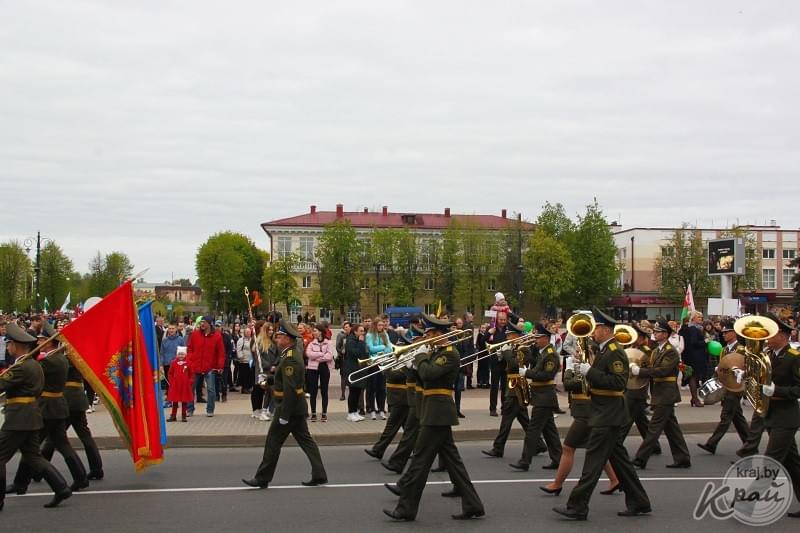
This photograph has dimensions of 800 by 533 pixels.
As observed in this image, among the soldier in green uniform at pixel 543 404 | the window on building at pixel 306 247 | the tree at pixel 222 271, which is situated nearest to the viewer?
the soldier in green uniform at pixel 543 404

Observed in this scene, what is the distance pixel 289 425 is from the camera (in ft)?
32.8

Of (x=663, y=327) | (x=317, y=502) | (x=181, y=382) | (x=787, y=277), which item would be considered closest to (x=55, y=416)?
(x=317, y=502)

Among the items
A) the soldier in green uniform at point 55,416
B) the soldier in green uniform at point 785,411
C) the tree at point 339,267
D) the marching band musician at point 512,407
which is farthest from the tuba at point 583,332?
the tree at point 339,267

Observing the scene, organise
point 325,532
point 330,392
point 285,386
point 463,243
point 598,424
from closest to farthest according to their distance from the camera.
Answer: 1. point 325,532
2. point 598,424
3. point 285,386
4. point 330,392
5. point 463,243

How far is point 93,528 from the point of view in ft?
26.5

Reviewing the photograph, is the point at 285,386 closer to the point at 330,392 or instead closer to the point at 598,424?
the point at 598,424

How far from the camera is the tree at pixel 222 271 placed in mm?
99875

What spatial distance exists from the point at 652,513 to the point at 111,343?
21.3 feet

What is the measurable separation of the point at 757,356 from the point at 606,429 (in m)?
2.08

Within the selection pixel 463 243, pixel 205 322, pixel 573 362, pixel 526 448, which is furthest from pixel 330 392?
pixel 463 243

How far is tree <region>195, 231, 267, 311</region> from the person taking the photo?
328 feet

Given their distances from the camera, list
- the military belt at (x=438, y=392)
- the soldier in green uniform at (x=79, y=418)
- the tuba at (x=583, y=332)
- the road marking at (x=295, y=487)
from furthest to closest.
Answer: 1. the soldier in green uniform at (x=79, y=418)
2. the road marking at (x=295, y=487)
3. the tuba at (x=583, y=332)
4. the military belt at (x=438, y=392)

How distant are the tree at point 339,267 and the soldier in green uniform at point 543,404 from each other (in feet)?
239

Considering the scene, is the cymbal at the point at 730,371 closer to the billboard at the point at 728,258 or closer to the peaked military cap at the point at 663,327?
the peaked military cap at the point at 663,327
